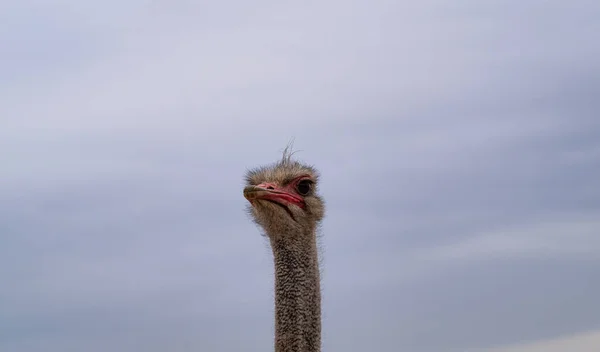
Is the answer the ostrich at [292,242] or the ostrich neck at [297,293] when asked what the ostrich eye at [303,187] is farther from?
the ostrich neck at [297,293]

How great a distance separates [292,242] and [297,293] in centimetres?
45

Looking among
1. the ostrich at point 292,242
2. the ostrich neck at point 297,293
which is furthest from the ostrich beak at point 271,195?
the ostrich neck at point 297,293

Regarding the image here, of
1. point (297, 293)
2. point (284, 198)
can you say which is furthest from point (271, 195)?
point (297, 293)

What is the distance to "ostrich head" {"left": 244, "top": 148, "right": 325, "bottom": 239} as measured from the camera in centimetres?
823

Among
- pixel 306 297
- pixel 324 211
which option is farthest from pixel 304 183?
pixel 306 297

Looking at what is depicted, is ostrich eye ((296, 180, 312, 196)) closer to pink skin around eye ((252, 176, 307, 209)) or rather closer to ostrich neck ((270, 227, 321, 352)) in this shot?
pink skin around eye ((252, 176, 307, 209))

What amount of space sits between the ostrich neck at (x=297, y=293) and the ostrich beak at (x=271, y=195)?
0.28 m

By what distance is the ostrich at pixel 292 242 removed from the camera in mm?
7926

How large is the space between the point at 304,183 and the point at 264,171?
38 centimetres

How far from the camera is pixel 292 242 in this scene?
8.30 m

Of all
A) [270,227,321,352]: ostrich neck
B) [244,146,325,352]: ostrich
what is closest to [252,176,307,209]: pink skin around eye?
[244,146,325,352]: ostrich

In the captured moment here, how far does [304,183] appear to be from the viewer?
342 inches

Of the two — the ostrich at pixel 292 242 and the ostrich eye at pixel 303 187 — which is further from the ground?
the ostrich eye at pixel 303 187

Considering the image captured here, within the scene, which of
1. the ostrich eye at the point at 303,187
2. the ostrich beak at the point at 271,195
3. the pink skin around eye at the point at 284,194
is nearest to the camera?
the ostrich beak at the point at 271,195
